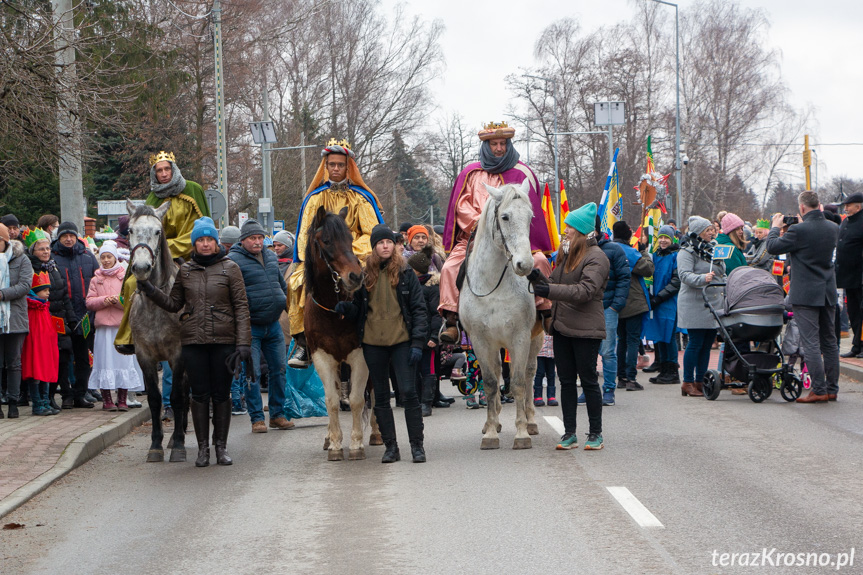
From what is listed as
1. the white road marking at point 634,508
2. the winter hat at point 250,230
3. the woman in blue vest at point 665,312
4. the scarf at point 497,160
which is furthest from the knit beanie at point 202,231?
the woman in blue vest at point 665,312

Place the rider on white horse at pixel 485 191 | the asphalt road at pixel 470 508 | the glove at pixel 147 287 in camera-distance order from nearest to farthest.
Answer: the asphalt road at pixel 470 508
the glove at pixel 147 287
the rider on white horse at pixel 485 191

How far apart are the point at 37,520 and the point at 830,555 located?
5130 mm

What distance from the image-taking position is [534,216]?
10.8 m

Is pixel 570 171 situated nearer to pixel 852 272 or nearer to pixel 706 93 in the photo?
pixel 706 93

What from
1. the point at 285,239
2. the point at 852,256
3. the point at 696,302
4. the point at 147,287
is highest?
the point at 285,239

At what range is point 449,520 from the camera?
276 inches

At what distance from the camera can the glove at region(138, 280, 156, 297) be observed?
914cm

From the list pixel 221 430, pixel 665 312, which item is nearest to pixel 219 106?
pixel 665 312

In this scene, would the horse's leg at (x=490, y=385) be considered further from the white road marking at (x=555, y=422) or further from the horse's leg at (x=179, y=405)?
the horse's leg at (x=179, y=405)

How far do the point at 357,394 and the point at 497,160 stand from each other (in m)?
3.08

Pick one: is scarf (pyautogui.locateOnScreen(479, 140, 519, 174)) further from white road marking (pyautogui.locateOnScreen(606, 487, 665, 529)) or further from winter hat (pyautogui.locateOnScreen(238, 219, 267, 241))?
white road marking (pyautogui.locateOnScreen(606, 487, 665, 529))

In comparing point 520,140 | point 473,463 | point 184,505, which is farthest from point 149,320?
point 520,140

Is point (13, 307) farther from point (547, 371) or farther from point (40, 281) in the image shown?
point (547, 371)

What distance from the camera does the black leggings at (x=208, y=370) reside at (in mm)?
9320
